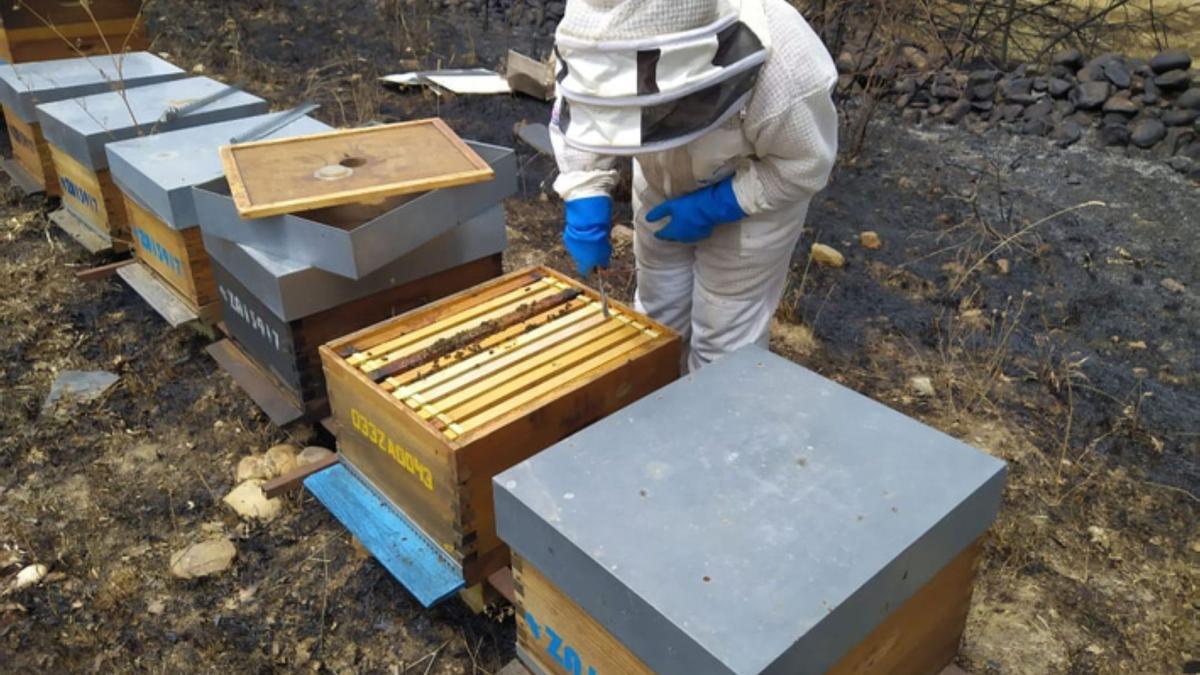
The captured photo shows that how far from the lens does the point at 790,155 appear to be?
2016 millimetres

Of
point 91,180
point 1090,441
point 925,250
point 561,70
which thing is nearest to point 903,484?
point 561,70

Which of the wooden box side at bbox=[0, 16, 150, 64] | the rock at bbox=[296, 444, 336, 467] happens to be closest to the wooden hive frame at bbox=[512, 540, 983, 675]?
the rock at bbox=[296, 444, 336, 467]

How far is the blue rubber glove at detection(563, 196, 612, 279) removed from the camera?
2238mm

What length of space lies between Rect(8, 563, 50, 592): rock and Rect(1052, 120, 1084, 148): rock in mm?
5027

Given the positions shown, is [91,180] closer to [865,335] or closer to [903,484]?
[865,335]

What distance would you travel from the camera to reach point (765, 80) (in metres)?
1.90

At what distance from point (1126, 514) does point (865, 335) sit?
109cm

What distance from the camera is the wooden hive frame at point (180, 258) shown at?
2.89m

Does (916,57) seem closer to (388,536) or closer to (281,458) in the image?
(281,458)

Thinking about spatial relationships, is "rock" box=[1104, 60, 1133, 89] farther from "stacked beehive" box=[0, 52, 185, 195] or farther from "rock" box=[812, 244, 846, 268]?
"stacked beehive" box=[0, 52, 185, 195]

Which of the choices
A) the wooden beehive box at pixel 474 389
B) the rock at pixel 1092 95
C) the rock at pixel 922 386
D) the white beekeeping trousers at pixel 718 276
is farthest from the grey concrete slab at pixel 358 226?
the rock at pixel 1092 95

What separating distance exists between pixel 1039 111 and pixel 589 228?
4.01 metres

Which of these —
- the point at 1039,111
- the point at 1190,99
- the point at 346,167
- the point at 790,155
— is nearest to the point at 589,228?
the point at 790,155

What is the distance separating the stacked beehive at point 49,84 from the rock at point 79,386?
118 centimetres
